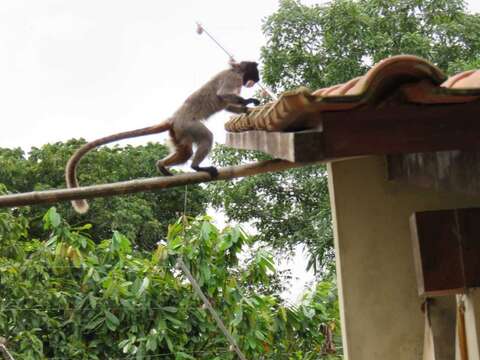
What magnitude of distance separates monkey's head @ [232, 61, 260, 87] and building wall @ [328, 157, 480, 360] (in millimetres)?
1278

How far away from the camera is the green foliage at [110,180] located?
49.8 feet

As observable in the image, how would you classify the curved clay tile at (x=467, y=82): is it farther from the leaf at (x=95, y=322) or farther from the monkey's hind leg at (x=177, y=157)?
the leaf at (x=95, y=322)

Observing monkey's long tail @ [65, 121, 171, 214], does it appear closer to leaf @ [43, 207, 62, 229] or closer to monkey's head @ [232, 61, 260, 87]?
monkey's head @ [232, 61, 260, 87]

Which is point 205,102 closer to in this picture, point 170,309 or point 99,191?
point 99,191

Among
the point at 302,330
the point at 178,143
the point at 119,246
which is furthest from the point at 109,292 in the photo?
the point at 178,143

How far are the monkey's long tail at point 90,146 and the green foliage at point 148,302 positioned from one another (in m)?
2.14

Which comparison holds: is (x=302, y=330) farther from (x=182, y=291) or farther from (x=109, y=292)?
(x=109, y=292)

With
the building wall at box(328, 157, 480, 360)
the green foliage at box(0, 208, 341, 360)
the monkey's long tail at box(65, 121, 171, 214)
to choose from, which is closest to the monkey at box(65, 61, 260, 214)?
the monkey's long tail at box(65, 121, 171, 214)

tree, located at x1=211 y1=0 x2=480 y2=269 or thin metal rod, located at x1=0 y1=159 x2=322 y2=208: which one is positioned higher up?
tree, located at x1=211 y1=0 x2=480 y2=269

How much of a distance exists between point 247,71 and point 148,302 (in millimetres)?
2261

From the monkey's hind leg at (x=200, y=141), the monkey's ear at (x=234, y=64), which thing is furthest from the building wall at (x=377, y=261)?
the monkey's ear at (x=234, y=64)

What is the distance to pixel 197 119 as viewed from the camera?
12.7 ft

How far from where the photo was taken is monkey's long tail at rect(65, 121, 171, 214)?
10.9 feet

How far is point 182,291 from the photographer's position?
19.9 ft
